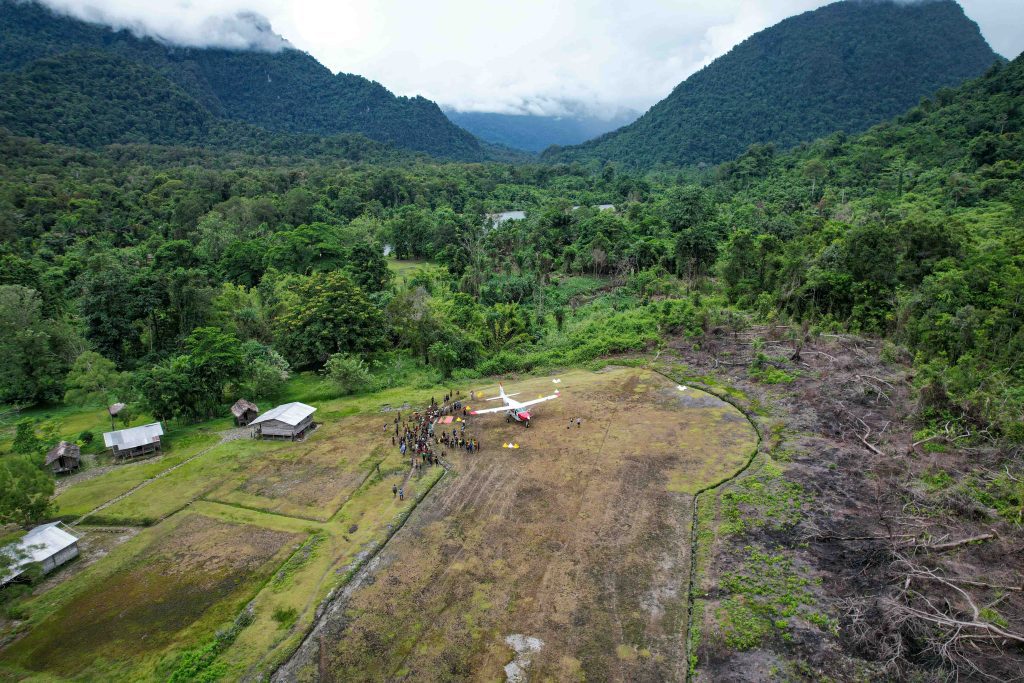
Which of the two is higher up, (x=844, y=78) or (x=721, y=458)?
(x=844, y=78)

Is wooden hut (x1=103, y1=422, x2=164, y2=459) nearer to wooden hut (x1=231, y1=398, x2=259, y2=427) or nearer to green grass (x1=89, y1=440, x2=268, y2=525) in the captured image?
green grass (x1=89, y1=440, x2=268, y2=525)

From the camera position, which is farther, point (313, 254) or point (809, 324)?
point (313, 254)

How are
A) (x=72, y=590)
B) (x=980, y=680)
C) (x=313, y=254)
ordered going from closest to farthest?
(x=980, y=680) < (x=72, y=590) < (x=313, y=254)

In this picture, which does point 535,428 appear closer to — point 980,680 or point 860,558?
point 860,558

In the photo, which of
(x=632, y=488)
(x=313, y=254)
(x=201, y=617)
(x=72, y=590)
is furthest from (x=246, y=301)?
(x=632, y=488)

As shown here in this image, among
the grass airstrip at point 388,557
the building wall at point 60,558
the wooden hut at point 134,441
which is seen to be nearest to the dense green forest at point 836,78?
the grass airstrip at point 388,557

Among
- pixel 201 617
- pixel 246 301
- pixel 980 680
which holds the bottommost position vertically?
pixel 980 680

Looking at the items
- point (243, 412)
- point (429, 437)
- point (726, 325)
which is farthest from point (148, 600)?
point (726, 325)

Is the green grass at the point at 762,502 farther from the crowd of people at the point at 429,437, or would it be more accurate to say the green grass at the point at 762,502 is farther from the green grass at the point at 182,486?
the green grass at the point at 182,486
